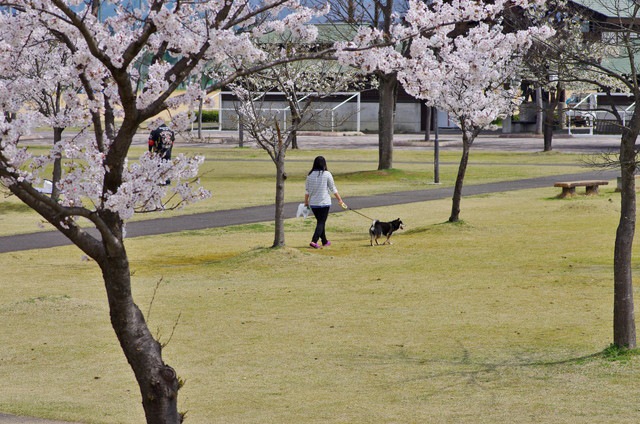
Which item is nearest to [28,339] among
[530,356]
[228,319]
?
[228,319]

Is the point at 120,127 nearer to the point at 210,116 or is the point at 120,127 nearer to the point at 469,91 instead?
the point at 469,91

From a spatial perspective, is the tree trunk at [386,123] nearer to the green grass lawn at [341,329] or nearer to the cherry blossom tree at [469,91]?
the cherry blossom tree at [469,91]

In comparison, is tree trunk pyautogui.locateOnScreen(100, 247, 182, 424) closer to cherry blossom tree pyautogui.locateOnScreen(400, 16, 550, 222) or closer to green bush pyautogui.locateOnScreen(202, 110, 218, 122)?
cherry blossom tree pyautogui.locateOnScreen(400, 16, 550, 222)

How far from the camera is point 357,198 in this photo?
30.1 m

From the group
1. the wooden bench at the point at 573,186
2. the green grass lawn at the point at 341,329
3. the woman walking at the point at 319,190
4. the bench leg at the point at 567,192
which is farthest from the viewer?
the bench leg at the point at 567,192

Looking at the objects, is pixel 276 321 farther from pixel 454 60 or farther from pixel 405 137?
pixel 405 137

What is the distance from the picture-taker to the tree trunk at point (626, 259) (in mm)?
10547

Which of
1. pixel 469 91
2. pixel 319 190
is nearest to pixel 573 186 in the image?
pixel 469 91

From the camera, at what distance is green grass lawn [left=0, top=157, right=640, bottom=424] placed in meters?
9.18

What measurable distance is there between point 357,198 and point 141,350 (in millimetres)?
23244

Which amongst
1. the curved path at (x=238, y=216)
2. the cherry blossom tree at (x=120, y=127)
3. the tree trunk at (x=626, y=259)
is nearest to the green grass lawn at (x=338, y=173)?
the curved path at (x=238, y=216)

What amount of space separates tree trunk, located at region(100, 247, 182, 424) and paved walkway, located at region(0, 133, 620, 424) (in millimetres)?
1929

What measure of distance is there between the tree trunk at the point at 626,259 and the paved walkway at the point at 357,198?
5828 mm

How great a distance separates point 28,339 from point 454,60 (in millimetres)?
12829
